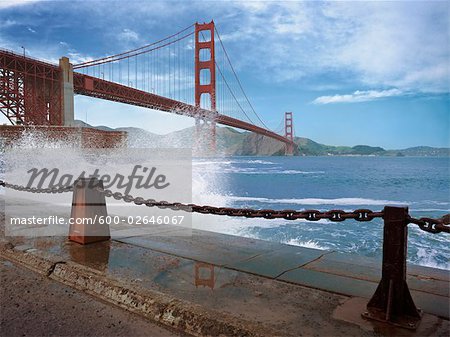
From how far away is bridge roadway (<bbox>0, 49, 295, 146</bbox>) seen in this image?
36.6 metres

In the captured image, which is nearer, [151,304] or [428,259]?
[151,304]

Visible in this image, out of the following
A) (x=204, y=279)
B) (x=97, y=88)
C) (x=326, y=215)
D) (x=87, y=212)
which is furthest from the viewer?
(x=97, y=88)

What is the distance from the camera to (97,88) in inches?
1588

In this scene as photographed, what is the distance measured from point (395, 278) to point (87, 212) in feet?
11.0

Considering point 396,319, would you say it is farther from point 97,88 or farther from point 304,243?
point 97,88

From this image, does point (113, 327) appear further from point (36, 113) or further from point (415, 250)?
point (36, 113)

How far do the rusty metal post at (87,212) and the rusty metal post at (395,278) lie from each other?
3201mm

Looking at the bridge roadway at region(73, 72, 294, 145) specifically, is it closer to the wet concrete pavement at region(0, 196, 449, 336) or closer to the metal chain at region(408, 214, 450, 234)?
the wet concrete pavement at region(0, 196, 449, 336)

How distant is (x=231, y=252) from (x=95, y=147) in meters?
35.3

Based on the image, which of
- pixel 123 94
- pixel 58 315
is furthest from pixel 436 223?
pixel 123 94

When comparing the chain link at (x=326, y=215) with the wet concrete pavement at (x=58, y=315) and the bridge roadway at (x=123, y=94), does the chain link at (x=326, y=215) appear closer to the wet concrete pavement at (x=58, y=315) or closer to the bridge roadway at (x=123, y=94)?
the wet concrete pavement at (x=58, y=315)

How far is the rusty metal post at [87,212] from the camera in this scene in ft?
14.7

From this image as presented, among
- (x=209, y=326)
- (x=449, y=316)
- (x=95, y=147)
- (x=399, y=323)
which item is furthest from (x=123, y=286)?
(x=95, y=147)

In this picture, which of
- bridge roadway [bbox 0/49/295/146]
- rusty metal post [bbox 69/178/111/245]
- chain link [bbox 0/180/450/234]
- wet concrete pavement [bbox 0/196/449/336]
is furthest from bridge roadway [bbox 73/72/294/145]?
chain link [bbox 0/180/450/234]
